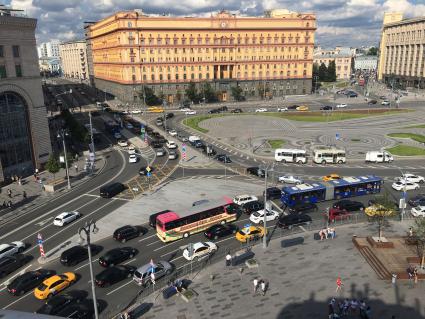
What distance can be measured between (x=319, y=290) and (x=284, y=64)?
141894 millimetres

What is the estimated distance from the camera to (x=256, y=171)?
68.2 meters

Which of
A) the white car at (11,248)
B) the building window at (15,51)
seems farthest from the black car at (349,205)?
the building window at (15,51)

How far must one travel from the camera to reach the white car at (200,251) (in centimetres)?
4016

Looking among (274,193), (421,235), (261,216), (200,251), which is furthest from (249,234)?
(421,235)

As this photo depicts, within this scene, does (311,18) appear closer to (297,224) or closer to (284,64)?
(284,64)

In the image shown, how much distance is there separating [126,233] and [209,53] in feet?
399

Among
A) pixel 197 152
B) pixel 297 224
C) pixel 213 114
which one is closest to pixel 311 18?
pixel 213 114

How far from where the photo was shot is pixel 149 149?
8931 cm

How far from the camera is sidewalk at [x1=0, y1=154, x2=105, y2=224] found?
180ft

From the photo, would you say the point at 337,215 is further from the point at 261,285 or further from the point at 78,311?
the point at 78,311

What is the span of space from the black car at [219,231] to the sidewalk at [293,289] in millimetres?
5356

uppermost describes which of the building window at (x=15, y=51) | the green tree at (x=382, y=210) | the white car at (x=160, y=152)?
the building window at (x=15, y=51)

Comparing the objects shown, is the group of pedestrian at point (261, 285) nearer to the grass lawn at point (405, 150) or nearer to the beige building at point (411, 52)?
the grass lawn at point (405, 150)

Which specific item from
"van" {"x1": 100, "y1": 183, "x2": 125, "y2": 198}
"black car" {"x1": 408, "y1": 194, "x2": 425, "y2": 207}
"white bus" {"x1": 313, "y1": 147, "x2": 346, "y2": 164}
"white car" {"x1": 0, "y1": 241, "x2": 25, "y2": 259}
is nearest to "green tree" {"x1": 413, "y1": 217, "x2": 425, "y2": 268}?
"black car" {"x1": 408, "y1": 194, "x2": 425, "y2": 207}
